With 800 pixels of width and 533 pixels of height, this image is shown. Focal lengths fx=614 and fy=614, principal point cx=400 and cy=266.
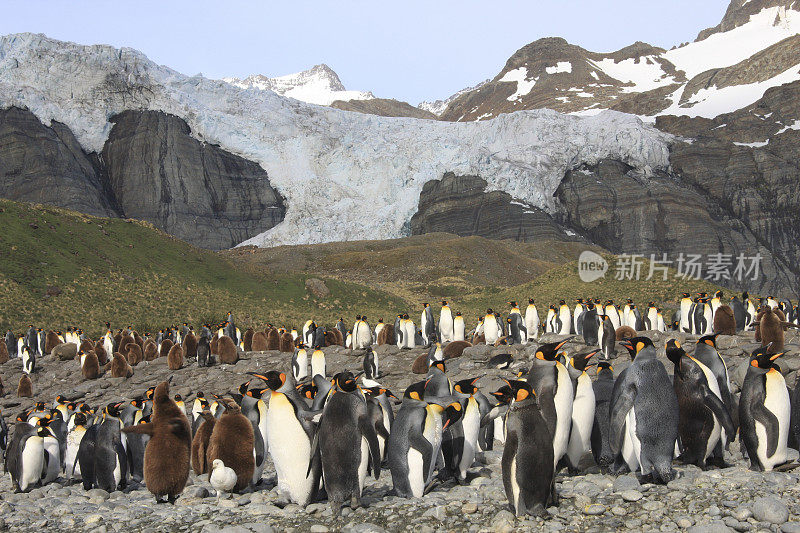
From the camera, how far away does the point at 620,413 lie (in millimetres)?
5984

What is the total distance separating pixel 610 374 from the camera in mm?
7684

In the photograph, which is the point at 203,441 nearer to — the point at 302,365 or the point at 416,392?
the point at 416,392

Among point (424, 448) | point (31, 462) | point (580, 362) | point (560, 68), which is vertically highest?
point (560, 68)

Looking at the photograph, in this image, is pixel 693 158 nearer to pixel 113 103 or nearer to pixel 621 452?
pixel 113 103

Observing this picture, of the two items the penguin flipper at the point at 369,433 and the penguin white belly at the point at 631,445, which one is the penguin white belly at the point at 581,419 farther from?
the penguin flipper at the point at 369,433

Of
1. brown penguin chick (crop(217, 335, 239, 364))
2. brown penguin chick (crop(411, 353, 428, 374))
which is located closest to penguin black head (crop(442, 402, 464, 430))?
brown penguin chick (crop(411, 353, 428, 374))

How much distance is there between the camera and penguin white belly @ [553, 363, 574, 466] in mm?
6047

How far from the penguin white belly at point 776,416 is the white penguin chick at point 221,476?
5.29 meters

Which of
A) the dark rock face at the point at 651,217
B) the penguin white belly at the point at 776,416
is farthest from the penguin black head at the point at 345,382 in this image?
the dark rock face at the point at 651,217

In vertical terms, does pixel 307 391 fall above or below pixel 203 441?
above

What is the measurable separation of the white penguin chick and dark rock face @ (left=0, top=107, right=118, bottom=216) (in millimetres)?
66585

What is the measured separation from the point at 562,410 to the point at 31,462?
7036 mm

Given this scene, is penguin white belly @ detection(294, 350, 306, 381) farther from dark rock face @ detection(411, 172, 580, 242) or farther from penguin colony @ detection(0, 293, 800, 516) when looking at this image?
dark rock face @ detection(411, 172, 580, 242)

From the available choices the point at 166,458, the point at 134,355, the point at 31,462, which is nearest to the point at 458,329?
the point at 134,355
